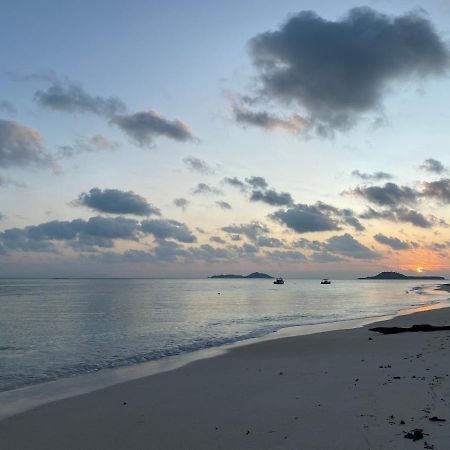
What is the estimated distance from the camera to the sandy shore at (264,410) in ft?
35.1

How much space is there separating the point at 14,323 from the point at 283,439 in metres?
48.6

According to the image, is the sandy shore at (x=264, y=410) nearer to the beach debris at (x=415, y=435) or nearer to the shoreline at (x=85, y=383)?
the beach debris at (x=415, y=435)

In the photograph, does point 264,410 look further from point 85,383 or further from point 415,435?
point 85,383

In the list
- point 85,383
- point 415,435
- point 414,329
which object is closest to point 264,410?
point 415,435

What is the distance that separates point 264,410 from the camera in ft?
43.9

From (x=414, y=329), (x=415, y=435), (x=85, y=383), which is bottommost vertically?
(x=85, y=383)

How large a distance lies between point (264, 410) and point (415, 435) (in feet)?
16.0

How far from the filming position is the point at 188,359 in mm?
26484

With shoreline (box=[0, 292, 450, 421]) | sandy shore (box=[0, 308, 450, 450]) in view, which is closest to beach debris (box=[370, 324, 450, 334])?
sandy shore (box=[0, 308, 450, 450])

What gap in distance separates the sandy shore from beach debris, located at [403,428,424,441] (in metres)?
0.11

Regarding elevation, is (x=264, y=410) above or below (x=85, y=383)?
above

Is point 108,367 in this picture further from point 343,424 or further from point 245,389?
point 343,424

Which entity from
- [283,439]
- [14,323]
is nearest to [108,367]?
[283,439]

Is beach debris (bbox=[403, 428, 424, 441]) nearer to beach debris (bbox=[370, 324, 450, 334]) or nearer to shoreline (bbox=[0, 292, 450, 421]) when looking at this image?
shoreline (bbox=[0, 292, 450, 421])
